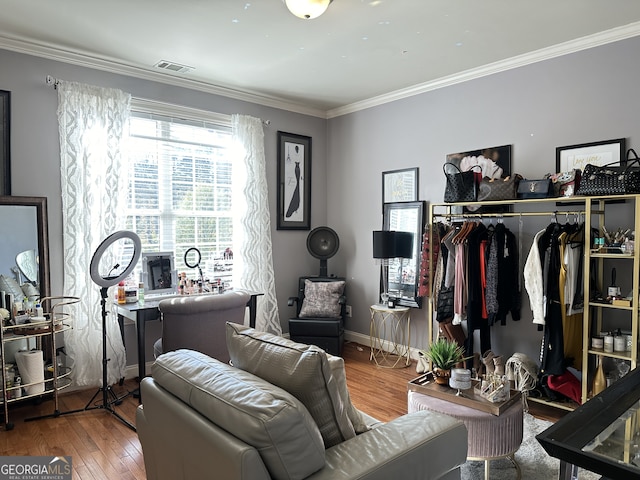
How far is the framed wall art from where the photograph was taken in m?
4.55

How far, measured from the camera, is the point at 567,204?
3445 millimetres

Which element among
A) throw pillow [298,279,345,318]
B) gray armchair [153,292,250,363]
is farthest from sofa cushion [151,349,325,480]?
throw pillow [298,279,345,318]

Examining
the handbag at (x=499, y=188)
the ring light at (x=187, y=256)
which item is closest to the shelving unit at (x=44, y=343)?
the ring light at (x=187, y=256)

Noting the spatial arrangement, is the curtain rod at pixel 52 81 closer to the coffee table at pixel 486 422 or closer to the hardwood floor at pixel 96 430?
the hardwood floor at pixel 96 430

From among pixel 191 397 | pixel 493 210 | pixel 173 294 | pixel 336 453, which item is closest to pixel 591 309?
pixel 493 210

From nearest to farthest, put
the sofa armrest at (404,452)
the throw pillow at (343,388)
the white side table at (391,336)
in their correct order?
the sofa armrest at (404,452), the throw pillow at (343,388), the white side table at (391,336)

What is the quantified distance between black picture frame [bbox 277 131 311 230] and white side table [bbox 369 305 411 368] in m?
1.37

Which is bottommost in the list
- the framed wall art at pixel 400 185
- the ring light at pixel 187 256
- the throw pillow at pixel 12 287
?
the throw pillow at pixel 12 287

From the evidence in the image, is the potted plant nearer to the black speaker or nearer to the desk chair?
the desk chair

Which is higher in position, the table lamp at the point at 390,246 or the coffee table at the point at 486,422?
the table lamp at the point at 390,246

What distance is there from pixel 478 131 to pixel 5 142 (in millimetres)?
3835

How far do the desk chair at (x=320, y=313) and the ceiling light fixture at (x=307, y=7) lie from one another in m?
2.79

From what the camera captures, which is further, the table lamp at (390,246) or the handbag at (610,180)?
the table lamp at (390,246)

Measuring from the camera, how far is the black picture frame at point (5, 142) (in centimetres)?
333
